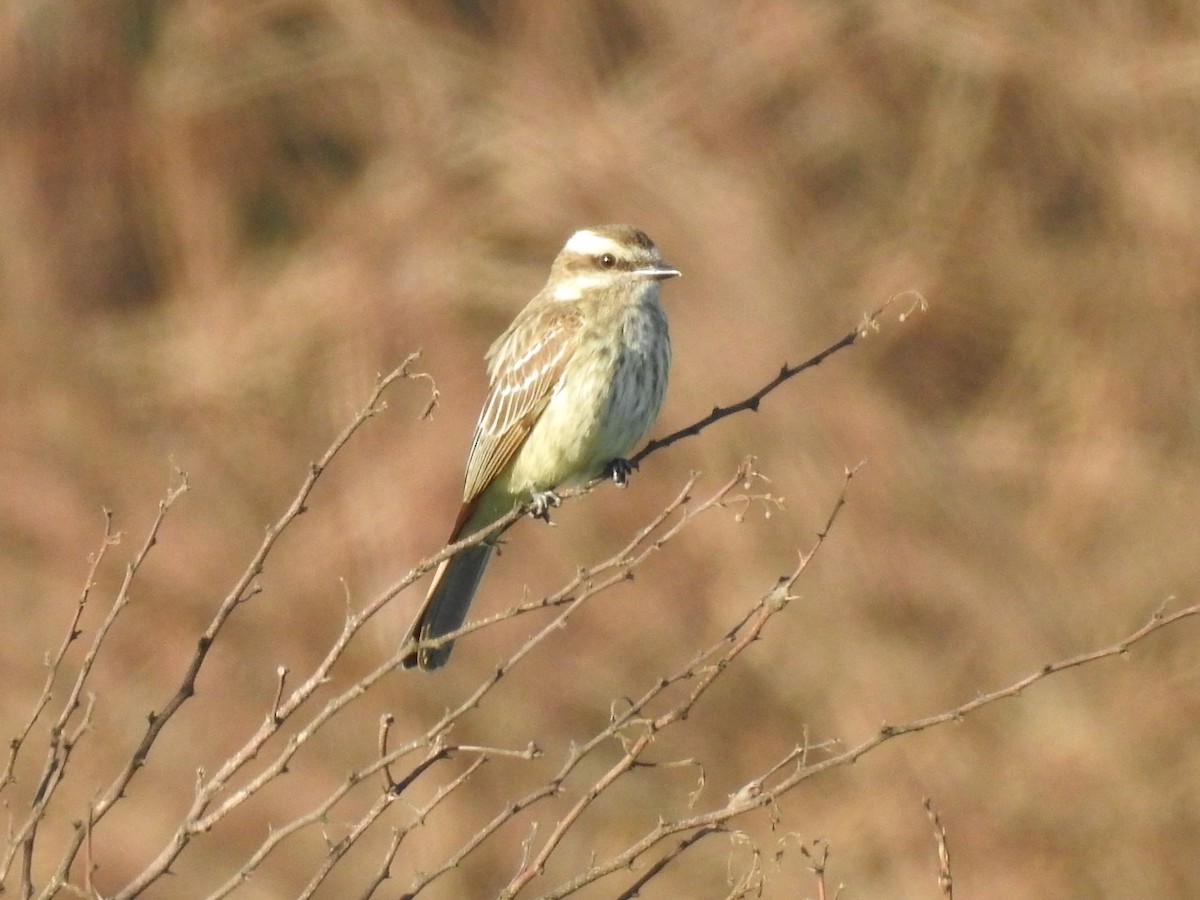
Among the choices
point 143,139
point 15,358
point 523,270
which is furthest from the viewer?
point 143,139

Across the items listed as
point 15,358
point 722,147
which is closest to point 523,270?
point 722,147

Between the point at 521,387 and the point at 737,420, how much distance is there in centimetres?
453

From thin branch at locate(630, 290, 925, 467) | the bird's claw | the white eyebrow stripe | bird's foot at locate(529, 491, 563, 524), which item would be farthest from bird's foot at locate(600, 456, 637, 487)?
thin branch at locate(630, 290, 925, 467)

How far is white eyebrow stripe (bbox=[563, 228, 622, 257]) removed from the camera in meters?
6.44

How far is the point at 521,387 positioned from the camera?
20.4 ft

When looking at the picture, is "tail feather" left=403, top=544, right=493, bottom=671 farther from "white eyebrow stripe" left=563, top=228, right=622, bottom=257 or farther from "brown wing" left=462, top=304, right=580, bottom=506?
"white eyebrow stripe" left=563, top=228, right=622, bottom=257

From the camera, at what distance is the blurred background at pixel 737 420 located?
35.9 feet

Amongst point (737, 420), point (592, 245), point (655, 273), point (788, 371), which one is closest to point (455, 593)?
point (655, 273)

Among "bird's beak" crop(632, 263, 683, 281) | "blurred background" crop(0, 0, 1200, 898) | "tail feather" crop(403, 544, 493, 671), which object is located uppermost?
"blurred background" crop(0, 0, 1200, 898)

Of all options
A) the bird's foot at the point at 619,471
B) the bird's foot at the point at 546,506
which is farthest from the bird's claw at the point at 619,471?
the bird's foot at the point at 546,506

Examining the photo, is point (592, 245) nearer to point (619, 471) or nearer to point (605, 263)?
point (605, 263)

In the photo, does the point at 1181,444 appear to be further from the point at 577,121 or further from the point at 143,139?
the point at 143,139

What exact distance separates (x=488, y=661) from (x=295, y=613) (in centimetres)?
119

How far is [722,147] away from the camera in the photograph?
11.7 m
